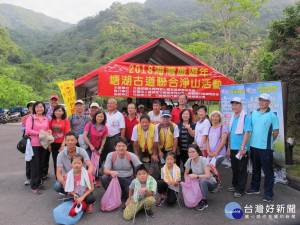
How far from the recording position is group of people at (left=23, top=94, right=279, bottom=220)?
3.52 metres

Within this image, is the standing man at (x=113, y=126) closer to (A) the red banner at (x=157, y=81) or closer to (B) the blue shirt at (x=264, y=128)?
(A) the red banner at (x=157, y=81)

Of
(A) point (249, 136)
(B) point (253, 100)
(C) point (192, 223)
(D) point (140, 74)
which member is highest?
(D) point (140, 74)

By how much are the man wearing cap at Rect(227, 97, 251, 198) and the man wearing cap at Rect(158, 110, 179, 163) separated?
1.04 m

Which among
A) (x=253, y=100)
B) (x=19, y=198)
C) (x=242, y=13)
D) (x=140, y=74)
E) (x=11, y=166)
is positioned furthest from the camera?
(x=242, y=13)

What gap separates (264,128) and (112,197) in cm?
278

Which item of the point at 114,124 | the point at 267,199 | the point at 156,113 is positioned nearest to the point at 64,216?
the point at 114,124

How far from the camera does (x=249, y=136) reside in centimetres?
420

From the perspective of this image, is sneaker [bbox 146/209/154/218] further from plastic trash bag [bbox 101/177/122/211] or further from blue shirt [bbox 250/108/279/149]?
blue shirt [bbox 250/108/279/149]

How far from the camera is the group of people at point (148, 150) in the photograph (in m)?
3.52

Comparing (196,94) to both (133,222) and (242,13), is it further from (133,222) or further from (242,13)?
(242,13)

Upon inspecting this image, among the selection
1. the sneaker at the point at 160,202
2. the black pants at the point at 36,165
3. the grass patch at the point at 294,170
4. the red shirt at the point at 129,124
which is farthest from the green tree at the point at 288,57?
the black pants at the point at 36,165

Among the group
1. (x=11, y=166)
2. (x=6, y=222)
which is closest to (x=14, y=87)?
(x=11, y=166)

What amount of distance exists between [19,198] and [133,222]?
2258mm

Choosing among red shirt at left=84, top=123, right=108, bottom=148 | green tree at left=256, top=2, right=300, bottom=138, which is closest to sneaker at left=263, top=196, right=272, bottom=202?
red shirt at left=84, top=123, right=108, bottom=148
